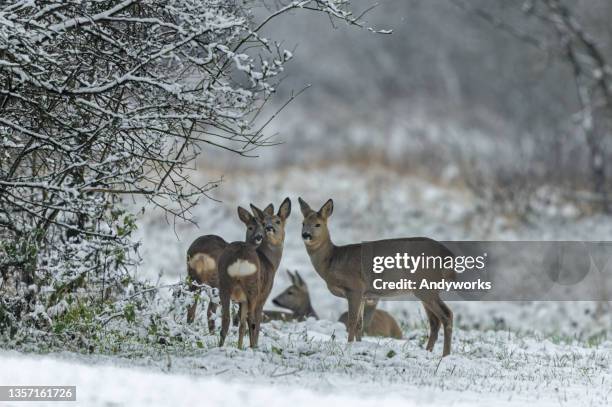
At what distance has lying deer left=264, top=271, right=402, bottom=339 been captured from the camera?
449 inches

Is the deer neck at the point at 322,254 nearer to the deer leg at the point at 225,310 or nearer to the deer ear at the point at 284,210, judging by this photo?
the deer ear at the point at 284,210

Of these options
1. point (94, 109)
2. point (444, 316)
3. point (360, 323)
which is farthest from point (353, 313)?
point (94, 109)

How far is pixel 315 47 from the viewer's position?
6144cm

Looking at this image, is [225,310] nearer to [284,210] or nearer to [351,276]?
[284,210]

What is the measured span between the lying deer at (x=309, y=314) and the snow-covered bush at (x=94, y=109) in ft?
9.09

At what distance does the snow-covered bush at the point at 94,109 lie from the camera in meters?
8.52

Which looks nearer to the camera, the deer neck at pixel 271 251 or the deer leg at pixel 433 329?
the deer neck at pixel 271 251

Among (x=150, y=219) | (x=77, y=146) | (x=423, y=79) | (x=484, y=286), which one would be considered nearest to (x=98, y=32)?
(x=77, y=146)

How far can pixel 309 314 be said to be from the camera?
13.9m

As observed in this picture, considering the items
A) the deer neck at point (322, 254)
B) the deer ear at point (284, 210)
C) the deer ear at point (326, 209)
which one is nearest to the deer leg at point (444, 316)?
the deer neck at point (322, 254)

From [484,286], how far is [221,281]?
8.59m

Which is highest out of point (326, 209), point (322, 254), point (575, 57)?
point (575, 57)

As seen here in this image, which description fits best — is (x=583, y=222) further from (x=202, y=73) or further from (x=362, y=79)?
(x=362, y=79)

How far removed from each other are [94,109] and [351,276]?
291 centimetres
